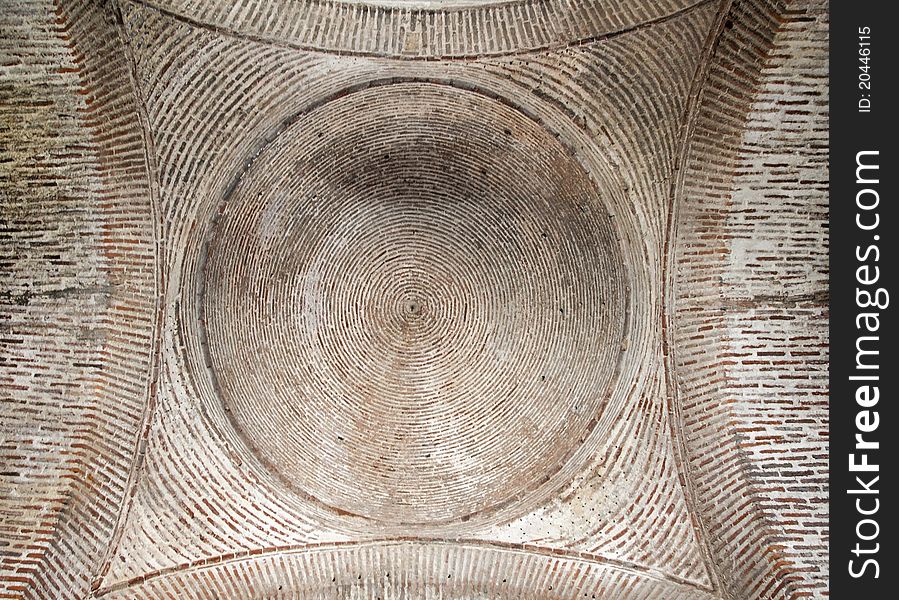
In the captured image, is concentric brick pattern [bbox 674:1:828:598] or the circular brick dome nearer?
concentric brick pattern [bbox 674:1:828:598]

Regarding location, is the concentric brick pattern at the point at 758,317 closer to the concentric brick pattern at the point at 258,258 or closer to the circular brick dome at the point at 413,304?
the concentric brick pattern at the point at 258,258

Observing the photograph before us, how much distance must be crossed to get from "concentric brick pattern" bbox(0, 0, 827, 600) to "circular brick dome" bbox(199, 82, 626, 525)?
0.05m

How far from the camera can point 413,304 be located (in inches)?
295

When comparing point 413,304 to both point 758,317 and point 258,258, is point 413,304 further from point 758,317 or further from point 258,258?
point 758,317

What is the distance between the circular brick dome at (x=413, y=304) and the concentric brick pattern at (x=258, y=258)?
0.15 feet

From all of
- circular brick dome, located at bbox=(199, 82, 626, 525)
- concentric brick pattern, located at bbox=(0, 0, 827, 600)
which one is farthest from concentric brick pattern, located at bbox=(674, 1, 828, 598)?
circular brick dome, located at bbox=(199, 82, 626, 525)

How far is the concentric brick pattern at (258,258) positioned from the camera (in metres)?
5.76

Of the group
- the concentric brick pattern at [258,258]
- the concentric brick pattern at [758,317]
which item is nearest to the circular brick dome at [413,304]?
the concentric brick pattern at [258,258]

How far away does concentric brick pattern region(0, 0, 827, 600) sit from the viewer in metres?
5.76

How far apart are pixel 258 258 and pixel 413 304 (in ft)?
5.37

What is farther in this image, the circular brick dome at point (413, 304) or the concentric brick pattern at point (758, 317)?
the circular brick dome at point (413, 304)

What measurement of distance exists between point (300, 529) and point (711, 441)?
3.55 m

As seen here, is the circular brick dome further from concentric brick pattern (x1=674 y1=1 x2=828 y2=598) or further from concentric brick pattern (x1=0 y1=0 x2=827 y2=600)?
concentric brick pattern (x1=674 y1=1 x2=828 y2=598)
